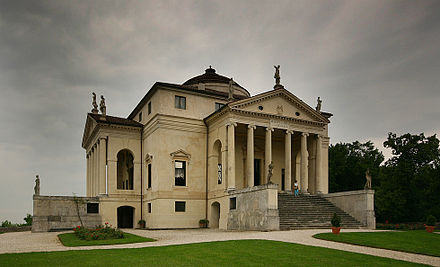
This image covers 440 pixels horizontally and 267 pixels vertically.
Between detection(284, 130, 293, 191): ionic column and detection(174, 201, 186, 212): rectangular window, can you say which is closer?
detection(174, 201, 186, 212): rectangular window

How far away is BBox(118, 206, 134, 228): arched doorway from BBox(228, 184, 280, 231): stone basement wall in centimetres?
1496

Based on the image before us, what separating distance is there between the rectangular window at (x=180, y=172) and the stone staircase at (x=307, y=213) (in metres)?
9.27

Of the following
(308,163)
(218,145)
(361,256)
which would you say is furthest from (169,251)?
(308,163)

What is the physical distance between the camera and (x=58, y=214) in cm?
3462

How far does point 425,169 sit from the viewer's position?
144 ft

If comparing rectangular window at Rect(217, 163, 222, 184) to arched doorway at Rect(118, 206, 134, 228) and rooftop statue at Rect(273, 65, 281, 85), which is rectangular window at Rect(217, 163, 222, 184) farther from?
arched doorway at Rect(118, 206, 134, 228)

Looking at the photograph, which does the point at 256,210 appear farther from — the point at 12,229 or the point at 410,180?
the point at 410,180

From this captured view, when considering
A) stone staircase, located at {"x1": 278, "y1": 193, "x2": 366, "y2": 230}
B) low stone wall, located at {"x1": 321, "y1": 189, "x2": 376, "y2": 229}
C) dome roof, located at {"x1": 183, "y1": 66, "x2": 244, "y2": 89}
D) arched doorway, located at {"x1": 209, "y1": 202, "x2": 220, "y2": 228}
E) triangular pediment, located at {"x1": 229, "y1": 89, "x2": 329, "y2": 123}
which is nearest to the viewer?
stone staircase, located at {"x1": 278, "y1": 193, "x2": 366, "y2": 230}

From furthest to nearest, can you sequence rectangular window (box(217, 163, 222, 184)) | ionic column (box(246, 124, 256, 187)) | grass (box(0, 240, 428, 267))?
rectangular window (box(217, 163, 222, 184)) < ionic column (box(246, 124, 256, 187)) < grass (box(0, 240, 428, 267))

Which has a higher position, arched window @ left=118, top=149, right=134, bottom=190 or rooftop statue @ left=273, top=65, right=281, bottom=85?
rooftop statue @ left=273, top=65, right=281, bottom=85

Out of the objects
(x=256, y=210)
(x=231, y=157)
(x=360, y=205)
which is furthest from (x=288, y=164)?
(x=256, y=210)

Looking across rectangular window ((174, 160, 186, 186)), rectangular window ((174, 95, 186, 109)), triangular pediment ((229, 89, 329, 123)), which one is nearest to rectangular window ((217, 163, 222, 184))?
rectangular window ((174, 160, 186, 186))

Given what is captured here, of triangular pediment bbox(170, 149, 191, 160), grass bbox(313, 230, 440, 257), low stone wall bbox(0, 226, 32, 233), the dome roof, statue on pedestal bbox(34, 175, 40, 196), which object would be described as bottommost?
low stone wall bbox(0, 226, 32, 233)

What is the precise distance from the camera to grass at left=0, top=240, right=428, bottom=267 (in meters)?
12.8
